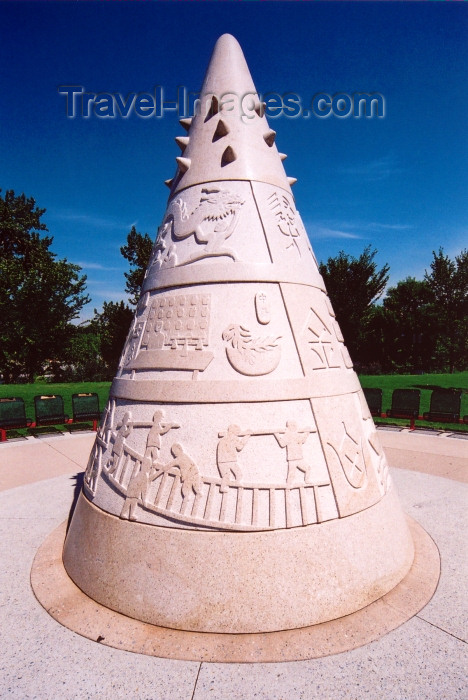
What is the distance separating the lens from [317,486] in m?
4.12

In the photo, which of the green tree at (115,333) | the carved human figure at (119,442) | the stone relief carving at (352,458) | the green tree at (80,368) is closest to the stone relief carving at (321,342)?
the stone relief carving at (352,458)

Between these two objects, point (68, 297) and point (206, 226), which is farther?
point (68, 297)

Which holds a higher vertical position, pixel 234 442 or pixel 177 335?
pixel 177 335

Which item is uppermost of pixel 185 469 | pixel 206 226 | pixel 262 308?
pixel 206 226

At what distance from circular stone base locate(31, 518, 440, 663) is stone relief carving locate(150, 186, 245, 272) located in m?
3.88

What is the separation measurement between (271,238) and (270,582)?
374 centimetres

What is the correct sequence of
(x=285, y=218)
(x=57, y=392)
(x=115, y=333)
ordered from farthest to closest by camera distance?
(x=115, y=333) < (x=57, y=392) < (x=285, y=218)

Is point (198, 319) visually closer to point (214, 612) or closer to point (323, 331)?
point (323, 331)

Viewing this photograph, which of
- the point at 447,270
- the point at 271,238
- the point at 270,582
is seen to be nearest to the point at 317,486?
the point at 270,582

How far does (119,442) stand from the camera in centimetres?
466

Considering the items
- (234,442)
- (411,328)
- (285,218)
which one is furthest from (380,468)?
(411,328)

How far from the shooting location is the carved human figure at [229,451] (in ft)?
13.1

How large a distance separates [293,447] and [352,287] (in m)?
30.1

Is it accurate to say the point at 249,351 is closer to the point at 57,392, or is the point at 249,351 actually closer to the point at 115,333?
the point at 57,392
